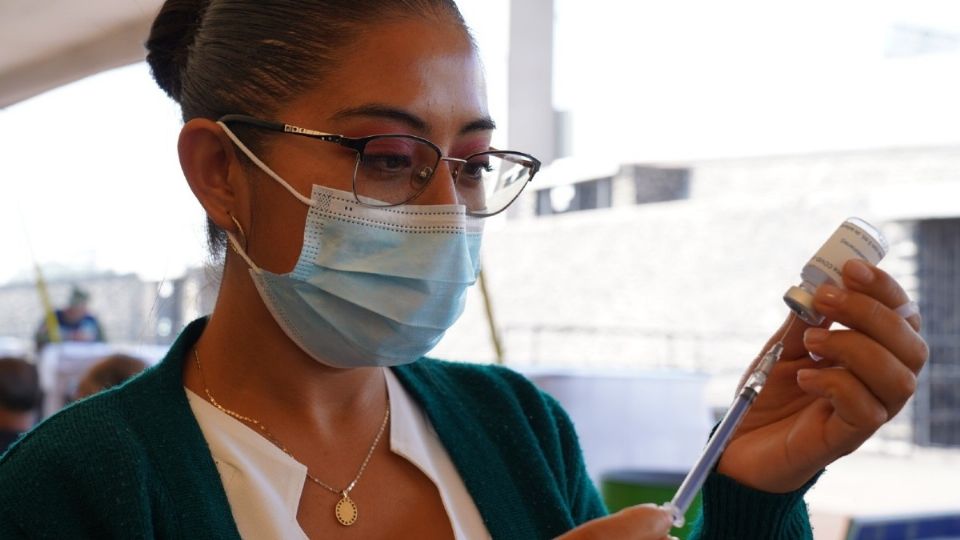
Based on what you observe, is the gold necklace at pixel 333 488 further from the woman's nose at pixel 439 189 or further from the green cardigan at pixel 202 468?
the woman's nose at pixel 439 189

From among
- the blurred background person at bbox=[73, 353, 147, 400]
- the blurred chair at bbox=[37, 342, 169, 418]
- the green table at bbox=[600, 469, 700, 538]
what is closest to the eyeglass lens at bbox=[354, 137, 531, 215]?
the green table at bbox=[600, 469, 700, 538]

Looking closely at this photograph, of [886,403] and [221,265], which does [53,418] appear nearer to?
[221,265]

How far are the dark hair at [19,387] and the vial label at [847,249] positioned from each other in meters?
2.79

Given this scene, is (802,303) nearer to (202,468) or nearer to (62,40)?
(202,468)

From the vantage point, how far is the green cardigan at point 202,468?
1.02 metres

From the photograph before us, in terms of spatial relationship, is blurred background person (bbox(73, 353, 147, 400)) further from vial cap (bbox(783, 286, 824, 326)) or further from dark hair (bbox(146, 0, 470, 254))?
vial cap (bbox(783, 286, 824, 326))

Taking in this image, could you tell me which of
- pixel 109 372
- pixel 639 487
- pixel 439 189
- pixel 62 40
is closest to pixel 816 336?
pixel 439 189

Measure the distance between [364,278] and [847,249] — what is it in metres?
0.50

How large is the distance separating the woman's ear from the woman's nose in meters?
0.21

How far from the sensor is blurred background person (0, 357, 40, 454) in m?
3.17

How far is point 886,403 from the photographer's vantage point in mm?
1007

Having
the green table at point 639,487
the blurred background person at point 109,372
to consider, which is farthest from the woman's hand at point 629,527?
the blurred background person at point 109,372

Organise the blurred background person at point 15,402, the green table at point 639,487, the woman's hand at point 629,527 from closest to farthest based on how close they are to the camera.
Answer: the woman's hand at point 629,527 < the green table at point 639,487 < the blurred background person at point 15,402

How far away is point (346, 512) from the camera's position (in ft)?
3.81
